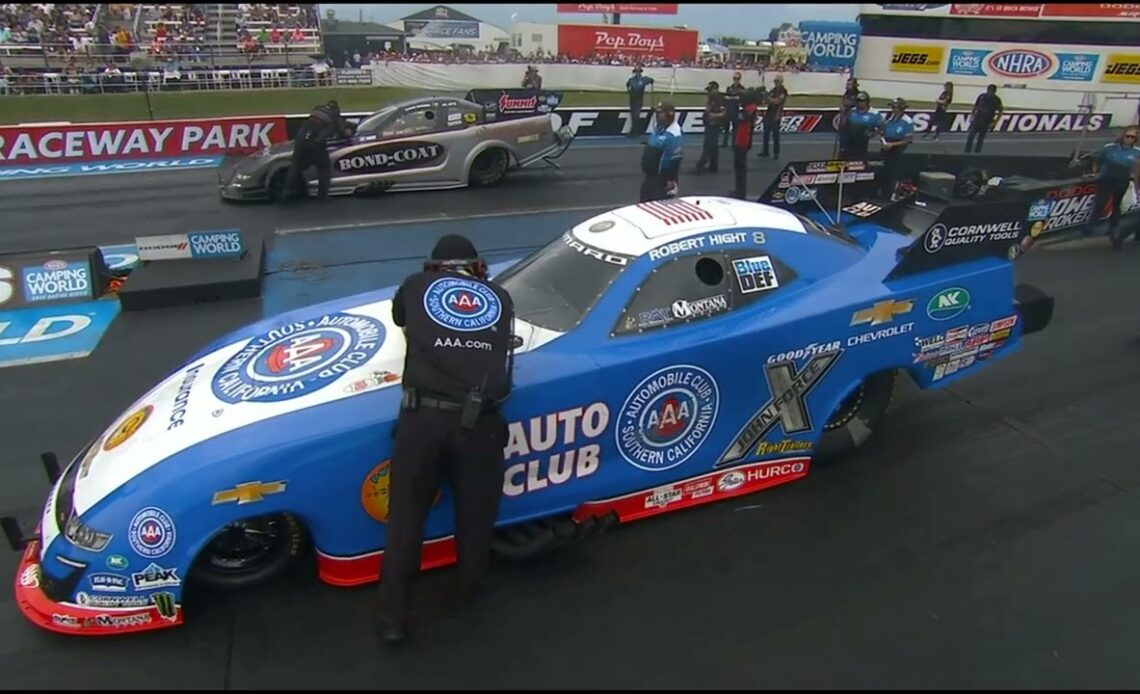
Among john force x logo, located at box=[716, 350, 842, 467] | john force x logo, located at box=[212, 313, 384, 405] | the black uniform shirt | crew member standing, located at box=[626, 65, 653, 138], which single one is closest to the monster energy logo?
john force x logo, located at box=[212, 313, 384, 405]

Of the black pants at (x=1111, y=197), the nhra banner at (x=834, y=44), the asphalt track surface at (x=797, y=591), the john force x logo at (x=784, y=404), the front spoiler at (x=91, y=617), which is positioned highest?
the nhra banner at (x=834, y=44)

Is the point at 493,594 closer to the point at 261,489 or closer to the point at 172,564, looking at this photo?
the point at 261,489

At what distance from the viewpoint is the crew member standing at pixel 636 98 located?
56.3ft

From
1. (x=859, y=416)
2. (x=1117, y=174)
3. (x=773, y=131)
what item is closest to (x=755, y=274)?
(x=859, y=416)

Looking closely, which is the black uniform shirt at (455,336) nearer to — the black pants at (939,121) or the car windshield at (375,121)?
the car windshield at (375,121)

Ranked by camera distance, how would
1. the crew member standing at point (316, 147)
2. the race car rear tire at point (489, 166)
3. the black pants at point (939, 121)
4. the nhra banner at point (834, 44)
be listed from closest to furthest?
1. the crew member standing at point (316, 147)
2. the race car rear tire at point (489, 166)
3. the black pants at point (939, 121)
4. the nhra banner at point (834, 44)

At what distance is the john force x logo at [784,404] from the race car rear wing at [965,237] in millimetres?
797

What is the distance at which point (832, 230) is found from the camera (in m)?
4.89

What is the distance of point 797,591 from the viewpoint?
3455mm

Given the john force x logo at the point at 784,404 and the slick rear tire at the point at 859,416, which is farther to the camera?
the slick rear tire at the point at 859,416

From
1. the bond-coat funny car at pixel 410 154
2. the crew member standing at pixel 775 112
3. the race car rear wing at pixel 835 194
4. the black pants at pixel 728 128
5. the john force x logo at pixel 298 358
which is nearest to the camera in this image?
the john force x logo at pixel 298 358

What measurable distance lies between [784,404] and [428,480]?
2046 millimetres

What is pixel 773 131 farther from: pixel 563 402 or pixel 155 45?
pixel 155 45

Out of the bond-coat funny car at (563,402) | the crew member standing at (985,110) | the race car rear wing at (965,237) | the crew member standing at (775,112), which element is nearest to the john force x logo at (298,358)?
the bond-coat funny car at (563,402)
